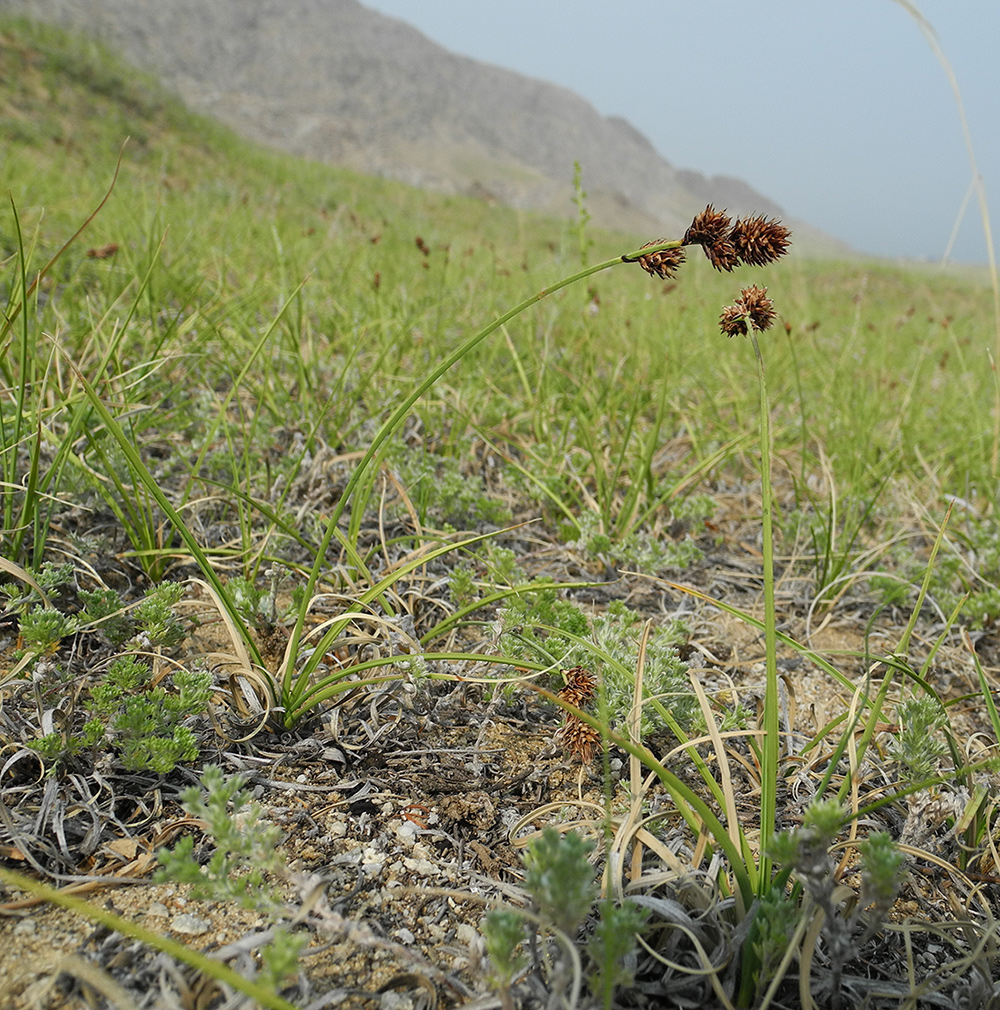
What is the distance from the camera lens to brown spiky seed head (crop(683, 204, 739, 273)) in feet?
2.71

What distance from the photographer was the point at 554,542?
2229mm

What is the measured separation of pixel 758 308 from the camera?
826mm

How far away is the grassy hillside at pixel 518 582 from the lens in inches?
41.2

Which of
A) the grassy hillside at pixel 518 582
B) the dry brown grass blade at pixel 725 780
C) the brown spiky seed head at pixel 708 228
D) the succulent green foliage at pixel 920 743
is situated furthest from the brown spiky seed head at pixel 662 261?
the succulent green foliage at pixel 920 743

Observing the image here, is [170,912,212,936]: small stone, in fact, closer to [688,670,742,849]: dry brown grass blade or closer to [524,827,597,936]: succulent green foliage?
[524,827,597,936]: succulent green foliage

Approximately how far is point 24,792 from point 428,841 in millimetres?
686

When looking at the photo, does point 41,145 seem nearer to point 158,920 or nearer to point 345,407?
point 345,407

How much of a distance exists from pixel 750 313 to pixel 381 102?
8009 cm

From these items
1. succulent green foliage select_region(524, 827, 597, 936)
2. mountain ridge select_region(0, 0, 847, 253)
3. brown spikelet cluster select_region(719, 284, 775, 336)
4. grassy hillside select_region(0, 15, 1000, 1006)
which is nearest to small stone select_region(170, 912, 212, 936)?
grassy hillside select_region(0, 15, 1000, 1006)

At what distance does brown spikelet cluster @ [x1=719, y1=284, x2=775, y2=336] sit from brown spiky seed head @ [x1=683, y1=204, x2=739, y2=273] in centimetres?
5

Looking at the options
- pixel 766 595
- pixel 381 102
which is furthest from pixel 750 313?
pixel 381 102

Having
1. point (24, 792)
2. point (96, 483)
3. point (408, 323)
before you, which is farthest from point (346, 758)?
point (408, 323)

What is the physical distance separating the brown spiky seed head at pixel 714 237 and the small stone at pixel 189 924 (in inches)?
44.9

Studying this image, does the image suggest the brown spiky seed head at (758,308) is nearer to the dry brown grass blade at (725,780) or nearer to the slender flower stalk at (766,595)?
the slender flower stalk at (766,595)
